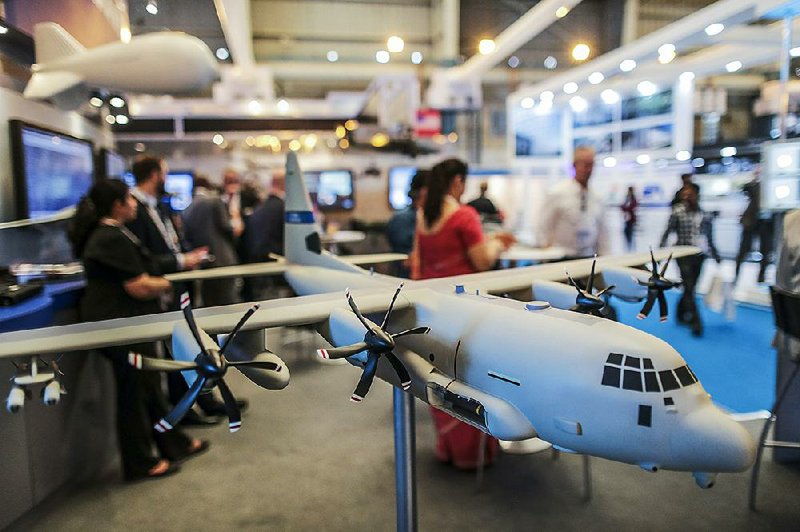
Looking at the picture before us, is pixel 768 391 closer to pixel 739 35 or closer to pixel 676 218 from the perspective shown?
pixel 676 218

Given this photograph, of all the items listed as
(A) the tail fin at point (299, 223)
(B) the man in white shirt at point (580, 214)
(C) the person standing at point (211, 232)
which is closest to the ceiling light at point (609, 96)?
(B) the man in white shirt at point (580, 214)

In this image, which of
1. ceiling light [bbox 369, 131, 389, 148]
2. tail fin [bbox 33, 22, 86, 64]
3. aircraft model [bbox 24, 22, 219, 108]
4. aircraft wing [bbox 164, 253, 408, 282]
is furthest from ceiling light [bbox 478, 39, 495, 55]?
tail fin [bbox 33, 22, 86, 64]

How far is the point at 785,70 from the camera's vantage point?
27.8 ft

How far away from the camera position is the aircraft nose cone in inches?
94.8

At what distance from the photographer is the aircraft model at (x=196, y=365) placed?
2676 mm

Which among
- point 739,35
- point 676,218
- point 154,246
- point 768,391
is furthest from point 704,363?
point 154,246

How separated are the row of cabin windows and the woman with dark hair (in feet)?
12.8

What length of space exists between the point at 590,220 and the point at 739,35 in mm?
6009

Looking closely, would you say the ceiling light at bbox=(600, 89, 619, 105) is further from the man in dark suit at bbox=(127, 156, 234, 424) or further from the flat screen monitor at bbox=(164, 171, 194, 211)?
the flat screen monitor at bbox=(164, 171, 194, 211)

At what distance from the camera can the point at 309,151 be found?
16672mm

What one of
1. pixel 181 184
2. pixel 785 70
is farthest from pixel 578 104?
pixel 181 184

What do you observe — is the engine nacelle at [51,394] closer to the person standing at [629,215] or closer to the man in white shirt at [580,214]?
the man in white shirt at [580,214]

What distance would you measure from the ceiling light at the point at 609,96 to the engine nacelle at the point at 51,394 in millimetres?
13087

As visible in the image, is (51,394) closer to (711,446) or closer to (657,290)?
(711,446)
